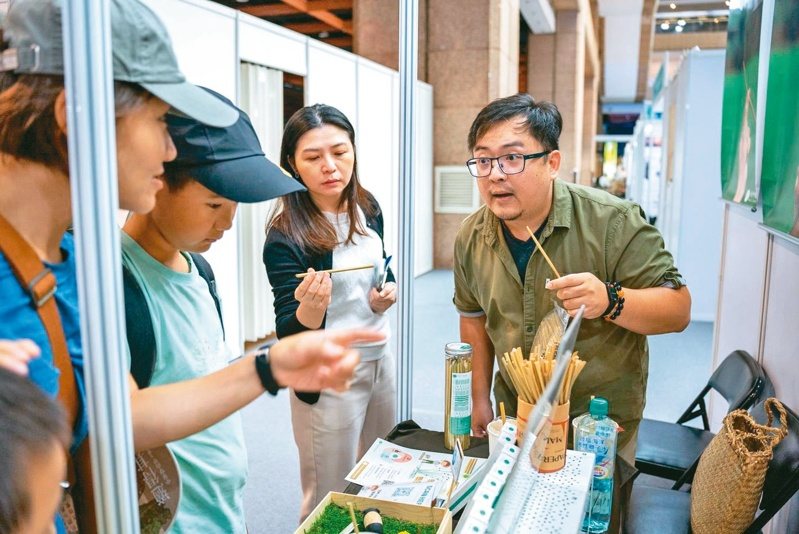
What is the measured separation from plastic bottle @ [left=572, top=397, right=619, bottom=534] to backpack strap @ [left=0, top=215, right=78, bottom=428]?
988 mm

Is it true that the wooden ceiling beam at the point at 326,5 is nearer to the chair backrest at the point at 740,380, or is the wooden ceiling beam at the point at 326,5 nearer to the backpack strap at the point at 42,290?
the chair backrest at the point at 740,380

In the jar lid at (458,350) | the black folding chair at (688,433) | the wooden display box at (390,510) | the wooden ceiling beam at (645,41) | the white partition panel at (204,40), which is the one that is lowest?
the black folding chair at (688,433)

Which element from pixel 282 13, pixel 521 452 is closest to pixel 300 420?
pixel 521 452

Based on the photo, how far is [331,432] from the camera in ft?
6.15

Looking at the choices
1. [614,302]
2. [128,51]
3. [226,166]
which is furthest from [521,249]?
[128,51]

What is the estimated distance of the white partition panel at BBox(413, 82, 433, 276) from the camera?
7977 mm

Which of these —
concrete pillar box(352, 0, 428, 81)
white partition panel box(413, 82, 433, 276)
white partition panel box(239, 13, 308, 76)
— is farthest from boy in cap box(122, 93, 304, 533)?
concrete pillar box(352, 0, 428, 81)

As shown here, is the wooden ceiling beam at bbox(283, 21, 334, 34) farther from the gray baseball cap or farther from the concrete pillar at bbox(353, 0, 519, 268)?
the gray baseball cap

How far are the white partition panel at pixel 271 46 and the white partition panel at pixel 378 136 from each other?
47.6 inches

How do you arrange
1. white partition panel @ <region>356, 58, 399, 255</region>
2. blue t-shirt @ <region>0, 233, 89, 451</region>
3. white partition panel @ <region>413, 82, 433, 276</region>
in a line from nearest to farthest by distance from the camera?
1. blue t-shirt @ <region>0, 233, 89, 451</region>
2. white partition panel @ <region>356, 58, 399, 255</region>
3. white partition panel @ <region>413, 82, 433, 276</region>

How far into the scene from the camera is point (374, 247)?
1885 mm

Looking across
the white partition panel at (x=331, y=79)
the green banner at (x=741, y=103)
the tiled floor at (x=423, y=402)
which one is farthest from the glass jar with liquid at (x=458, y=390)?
the white partition panel at (x=331, y=79)

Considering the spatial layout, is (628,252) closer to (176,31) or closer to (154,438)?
(154,438)

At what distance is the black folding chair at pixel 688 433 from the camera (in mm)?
2113
